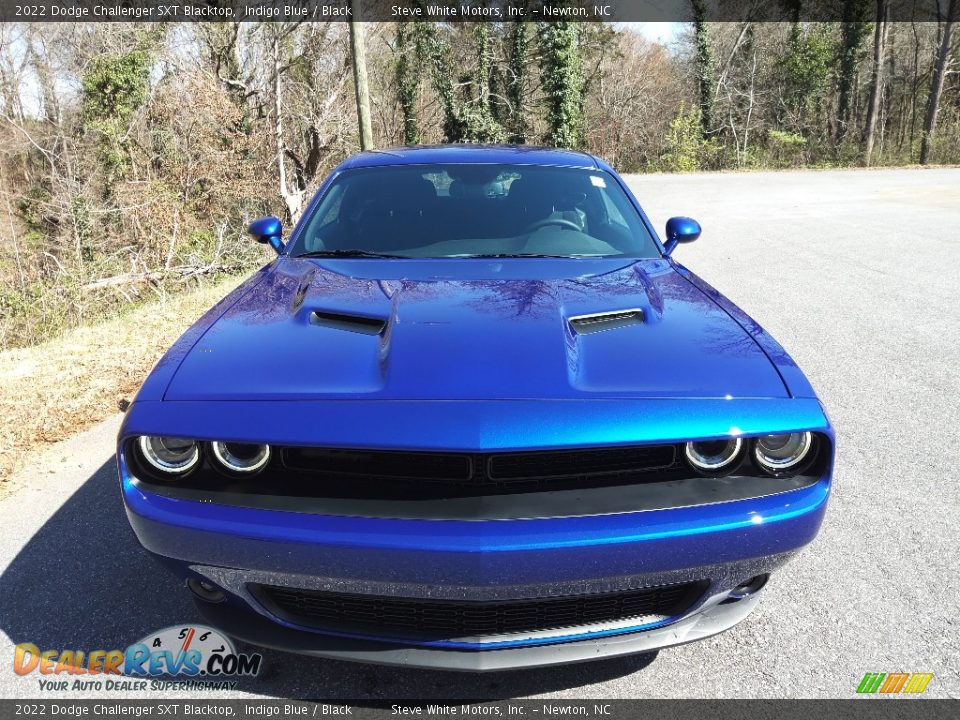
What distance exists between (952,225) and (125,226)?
586 inches

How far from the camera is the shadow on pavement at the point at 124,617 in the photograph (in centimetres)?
208

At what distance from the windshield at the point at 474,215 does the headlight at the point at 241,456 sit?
4.42ft

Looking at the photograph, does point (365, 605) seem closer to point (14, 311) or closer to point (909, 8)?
point (14, 311)

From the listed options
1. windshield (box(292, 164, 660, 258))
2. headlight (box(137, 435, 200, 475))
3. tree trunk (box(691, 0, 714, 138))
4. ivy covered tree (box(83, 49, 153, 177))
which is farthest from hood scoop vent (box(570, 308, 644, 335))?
tree trunk (box(691, 0, 714, 138))

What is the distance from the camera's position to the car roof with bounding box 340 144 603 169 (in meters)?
3.60

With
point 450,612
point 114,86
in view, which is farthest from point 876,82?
point 450,612

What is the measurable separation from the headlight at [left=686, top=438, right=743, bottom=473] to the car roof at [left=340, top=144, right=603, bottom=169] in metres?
2.09

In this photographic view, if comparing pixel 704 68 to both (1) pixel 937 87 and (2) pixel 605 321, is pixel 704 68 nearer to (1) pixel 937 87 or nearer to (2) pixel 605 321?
(1) pixel 937 87

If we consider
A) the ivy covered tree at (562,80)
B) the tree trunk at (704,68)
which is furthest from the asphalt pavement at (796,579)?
the tree trunk at (704,68)

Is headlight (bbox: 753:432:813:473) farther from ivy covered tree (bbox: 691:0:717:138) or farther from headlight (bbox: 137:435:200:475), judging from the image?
ivy covered tree (bbox: 691:0:717:138)

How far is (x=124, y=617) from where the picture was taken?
2375mm

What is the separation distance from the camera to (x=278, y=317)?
238 cm

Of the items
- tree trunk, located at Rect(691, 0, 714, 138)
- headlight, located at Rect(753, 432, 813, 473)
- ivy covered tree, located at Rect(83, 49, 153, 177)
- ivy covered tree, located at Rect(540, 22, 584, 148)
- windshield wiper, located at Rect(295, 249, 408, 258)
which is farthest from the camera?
tree trunk, located at Rect(691, 0, 714, 138)

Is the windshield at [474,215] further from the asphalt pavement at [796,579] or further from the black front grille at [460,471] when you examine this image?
the asphalt pavement at [796,579]
